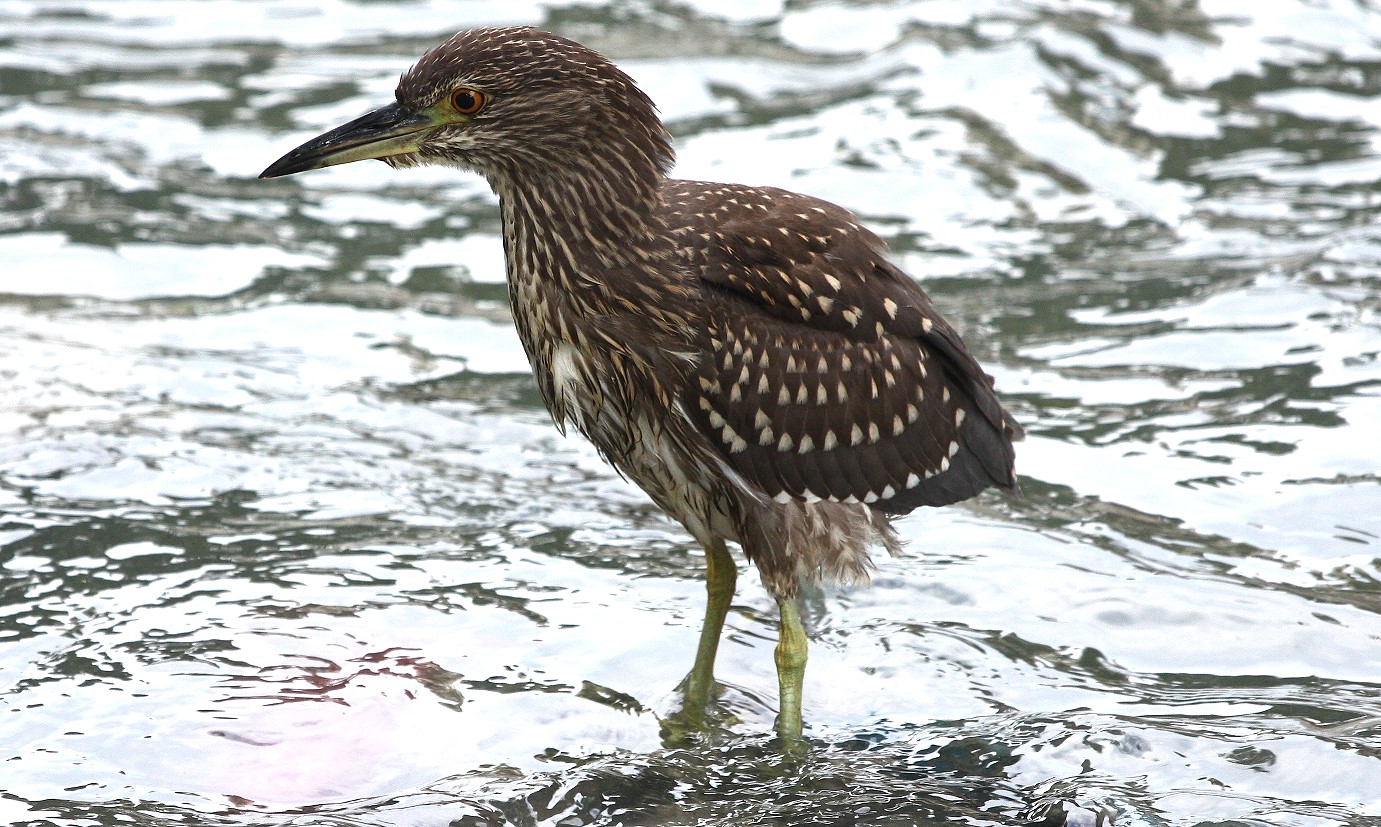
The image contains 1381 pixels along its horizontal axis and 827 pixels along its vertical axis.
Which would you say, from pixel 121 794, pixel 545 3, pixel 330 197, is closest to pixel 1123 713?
pixel 121 794

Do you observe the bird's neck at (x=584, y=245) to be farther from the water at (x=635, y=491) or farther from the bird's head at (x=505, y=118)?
the water at (x=635, y=491)

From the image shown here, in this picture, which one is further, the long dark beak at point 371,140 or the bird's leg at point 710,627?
the bird's leg at point 710,627

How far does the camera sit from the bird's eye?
5.75 meters

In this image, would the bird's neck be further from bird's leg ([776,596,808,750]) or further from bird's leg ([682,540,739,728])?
bird's leg ([776,596,808,750])

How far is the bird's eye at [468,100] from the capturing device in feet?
18.9

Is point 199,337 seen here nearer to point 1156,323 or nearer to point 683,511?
point 683,511

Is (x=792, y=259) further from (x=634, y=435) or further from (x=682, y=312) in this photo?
(x=634, y=435)

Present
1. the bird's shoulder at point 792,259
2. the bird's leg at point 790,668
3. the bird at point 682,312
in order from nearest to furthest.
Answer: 1. the bird at point 682,312
2. the bird's shoulder at point 792,259
3. the bird's leg at point 790,668

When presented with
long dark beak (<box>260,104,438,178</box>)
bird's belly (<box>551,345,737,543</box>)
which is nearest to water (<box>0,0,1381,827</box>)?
bird's belly (<box>551,345,737,543</box>)

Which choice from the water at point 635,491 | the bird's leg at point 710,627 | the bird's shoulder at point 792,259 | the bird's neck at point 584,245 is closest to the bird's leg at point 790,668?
the water at point 635,491

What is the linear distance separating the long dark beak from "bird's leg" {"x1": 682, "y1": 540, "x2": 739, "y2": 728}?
6.27 ft

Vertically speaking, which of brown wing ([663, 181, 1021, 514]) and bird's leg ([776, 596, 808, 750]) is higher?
brown wing ([663, 181, 1021, 514])

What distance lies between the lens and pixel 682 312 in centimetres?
572

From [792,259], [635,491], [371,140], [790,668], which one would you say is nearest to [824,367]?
[792,259]
